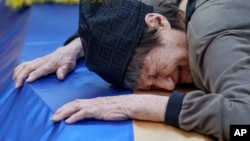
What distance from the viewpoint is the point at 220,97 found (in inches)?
33.9

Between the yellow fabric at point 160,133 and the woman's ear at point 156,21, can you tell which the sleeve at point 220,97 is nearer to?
the yellow fabric at point 160,133

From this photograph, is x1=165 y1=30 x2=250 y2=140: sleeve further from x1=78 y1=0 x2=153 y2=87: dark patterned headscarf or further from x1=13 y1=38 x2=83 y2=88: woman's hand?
x1=13 y1=38 x2=83 y2=88: woman's hand

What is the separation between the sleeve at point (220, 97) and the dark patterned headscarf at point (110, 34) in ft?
0.75

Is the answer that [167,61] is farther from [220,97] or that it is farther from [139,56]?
[220,97]

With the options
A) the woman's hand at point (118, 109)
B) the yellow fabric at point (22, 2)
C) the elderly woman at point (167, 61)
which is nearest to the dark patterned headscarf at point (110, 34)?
the elderly woman at point (167, 61)

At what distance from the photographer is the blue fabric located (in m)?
0.97

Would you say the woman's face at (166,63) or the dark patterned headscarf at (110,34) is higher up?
the dark patterned headscarf at (110,34)

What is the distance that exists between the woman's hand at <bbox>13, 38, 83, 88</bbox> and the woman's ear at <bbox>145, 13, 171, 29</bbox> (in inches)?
13.4

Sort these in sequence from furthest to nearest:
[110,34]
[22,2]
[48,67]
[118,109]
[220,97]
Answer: [22,2]
[48,67]
[110,34]
[118,109]
[220,97]

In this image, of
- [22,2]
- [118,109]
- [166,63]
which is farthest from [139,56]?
[22,2]

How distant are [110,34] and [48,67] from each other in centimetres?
31

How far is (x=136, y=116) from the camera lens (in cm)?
98

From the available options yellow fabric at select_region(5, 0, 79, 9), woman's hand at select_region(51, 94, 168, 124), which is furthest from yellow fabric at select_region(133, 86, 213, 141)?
yellow fabric at select_region(5, 0, 79, 9)

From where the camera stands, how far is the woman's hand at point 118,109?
3.13 ft
